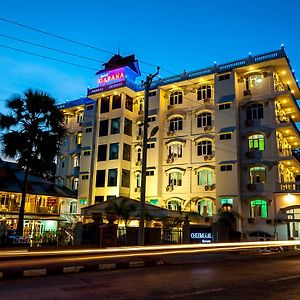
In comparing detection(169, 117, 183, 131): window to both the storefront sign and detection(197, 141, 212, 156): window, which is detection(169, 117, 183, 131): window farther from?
the storefront sign

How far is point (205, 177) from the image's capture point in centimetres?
3716

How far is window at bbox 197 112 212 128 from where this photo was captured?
1500 inches

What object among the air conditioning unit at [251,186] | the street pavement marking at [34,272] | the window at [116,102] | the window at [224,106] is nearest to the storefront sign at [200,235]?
the air conditioning unit at [251,186]

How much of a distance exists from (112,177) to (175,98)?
11.6 meters

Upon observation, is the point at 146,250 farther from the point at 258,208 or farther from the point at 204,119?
the point at 204,119

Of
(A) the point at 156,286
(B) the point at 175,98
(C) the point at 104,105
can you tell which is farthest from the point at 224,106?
(A) the point at 156,286

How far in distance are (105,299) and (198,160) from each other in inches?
1232

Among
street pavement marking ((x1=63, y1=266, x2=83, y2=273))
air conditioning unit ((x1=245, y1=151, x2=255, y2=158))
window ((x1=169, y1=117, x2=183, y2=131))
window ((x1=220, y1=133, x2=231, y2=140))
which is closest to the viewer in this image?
street pavement marking ((x1=63, y1=266, x2=83, y2=273))

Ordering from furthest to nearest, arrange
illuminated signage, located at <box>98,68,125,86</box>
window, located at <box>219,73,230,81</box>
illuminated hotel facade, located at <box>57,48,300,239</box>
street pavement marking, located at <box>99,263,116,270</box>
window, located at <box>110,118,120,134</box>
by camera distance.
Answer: illuminated signage, located at <box>98,68,125,86</box> → window, located at <box>110,118,120,134</box> → window, located at <box>219,73,230,81</box> → illuminated hotel facade, located at <box>57,48,300,239</box> → street pavement marking, located at <box>99,263,116,270</box>

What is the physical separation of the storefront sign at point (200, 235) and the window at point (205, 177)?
42.5ft

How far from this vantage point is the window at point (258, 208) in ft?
110

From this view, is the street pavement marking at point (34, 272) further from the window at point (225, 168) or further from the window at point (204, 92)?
the window at point (204, 92)

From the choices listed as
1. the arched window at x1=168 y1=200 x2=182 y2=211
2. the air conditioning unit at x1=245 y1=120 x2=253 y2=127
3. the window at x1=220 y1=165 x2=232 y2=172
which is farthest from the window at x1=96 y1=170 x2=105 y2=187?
the air conditioning unit at x1=245 y1=120 x2=253 y2=127

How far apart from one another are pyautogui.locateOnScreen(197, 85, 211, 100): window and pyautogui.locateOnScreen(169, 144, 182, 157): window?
19.1 feet
